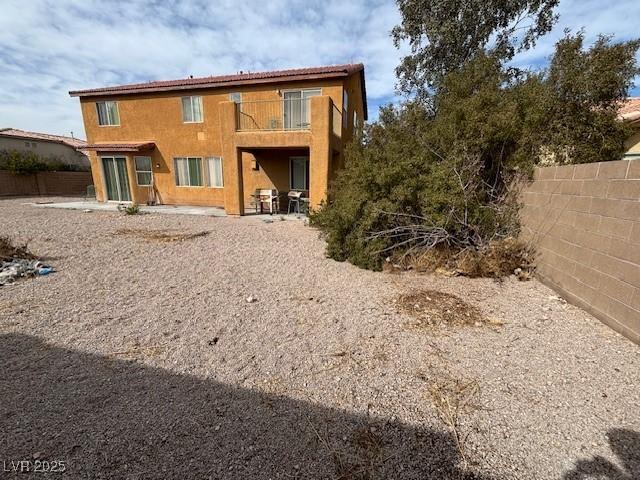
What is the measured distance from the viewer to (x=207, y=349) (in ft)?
9.95

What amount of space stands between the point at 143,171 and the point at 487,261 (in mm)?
15555

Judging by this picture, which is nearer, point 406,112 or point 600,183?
point 600,183

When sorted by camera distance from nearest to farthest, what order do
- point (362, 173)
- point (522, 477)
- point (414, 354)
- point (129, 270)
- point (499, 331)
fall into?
point (522, 477), point (414, 354), point (499, 331), point (129, 270), point (362, 173)

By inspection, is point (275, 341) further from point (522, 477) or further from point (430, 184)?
point (430, 184)

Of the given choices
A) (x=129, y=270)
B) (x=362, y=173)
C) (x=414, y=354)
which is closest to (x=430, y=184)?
(x=362, y=173)

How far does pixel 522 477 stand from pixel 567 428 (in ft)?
2.20

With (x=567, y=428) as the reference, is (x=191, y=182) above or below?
above

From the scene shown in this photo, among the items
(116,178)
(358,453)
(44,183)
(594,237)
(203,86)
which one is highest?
(203,86)

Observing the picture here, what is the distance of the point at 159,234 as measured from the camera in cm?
842

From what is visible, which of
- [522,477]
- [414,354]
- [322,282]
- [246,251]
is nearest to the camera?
[522,477]

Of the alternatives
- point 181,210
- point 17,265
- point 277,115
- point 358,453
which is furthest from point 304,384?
point 181,210

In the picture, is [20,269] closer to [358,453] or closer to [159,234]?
[159,234]

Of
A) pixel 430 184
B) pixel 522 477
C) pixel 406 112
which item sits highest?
pixel 406 112

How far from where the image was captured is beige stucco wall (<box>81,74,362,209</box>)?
11141 mm
